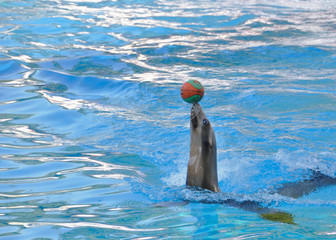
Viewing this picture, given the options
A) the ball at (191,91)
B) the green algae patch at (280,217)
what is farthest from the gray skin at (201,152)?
the green algae patch at (280,217)

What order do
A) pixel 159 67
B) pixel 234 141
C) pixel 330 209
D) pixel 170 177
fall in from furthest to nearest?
pixel 159 67 < pixel 234 141 < pixel 170 177 < pixel 330 209

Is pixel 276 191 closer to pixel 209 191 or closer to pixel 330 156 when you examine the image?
pixel 209 191

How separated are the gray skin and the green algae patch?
61 centimetres

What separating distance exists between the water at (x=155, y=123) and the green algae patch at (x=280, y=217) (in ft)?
0.29

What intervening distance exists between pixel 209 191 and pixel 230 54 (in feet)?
22.8

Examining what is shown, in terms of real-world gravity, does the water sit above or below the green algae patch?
above

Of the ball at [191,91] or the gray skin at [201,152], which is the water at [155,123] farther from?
the ball at [191,91]

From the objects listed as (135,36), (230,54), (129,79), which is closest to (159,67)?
(129,79)

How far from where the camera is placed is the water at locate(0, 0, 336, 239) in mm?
3957

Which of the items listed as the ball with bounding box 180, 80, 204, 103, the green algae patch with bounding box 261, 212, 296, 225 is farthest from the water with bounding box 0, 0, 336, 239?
the ball with bounding box 180, 80, 204, 103

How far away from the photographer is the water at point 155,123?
3.96 metres

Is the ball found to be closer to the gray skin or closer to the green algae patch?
the gray skin

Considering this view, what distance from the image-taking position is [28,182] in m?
4.89

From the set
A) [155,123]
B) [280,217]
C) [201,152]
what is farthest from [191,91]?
[155,123]
